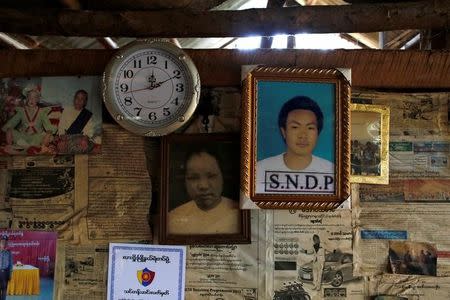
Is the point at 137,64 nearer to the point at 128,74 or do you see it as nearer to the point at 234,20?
the point at 128,74

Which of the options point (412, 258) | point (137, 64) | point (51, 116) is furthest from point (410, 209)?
point (51, 116)

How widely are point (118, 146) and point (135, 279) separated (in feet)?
1.08

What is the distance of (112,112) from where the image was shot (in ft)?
4.16

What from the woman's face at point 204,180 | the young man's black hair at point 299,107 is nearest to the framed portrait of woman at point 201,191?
the woman's face at point 204,180

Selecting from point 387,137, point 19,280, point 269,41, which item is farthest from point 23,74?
point 387,137

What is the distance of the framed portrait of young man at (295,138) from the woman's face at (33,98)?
1.71 feet

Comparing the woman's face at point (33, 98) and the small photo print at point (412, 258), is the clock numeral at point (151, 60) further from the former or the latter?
the small photo print at point (412, 258)

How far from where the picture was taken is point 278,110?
129 centimetres

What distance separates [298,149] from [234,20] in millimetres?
352

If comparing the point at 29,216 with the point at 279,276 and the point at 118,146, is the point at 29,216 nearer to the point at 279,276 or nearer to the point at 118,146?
the point at 118,146

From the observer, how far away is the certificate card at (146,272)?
1.28 meters

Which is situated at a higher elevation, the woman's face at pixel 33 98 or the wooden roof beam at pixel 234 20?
the wooden roof beam at pixel 234 20

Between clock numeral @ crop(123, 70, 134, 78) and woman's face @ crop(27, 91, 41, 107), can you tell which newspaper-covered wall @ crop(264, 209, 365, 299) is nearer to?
clock numeral @ crop(123, 70, 134, 78)

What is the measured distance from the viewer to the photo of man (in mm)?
1274
